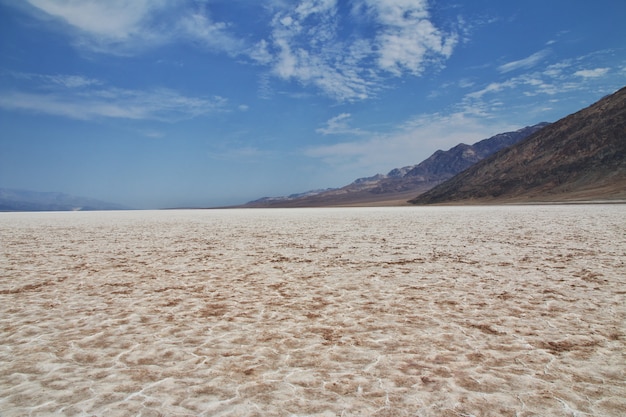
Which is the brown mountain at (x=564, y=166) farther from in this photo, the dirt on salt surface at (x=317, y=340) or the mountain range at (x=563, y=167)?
the dirt on salt surface at (x=317, y=340)

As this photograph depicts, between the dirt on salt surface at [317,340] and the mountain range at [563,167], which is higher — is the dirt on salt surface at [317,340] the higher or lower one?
the lower one

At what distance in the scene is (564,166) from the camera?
7662 cm

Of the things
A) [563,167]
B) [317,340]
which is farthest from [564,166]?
[317,340]

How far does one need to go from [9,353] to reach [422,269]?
23.3 ft

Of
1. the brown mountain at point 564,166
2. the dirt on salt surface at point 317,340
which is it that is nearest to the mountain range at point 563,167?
the brown mountain at point 564,166

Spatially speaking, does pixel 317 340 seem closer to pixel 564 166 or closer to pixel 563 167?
pixel 563 167

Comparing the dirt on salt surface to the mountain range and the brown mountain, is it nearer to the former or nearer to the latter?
the mountain range

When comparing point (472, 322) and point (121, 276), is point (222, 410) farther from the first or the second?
point (121, 276)

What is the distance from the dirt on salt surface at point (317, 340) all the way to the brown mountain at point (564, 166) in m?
60.8

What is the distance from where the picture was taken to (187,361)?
3.71 m

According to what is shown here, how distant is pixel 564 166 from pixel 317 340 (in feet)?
292

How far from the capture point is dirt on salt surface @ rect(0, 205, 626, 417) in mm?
2949

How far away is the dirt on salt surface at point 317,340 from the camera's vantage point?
2949 mm

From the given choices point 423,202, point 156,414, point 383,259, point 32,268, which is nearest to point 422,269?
point 383,259
